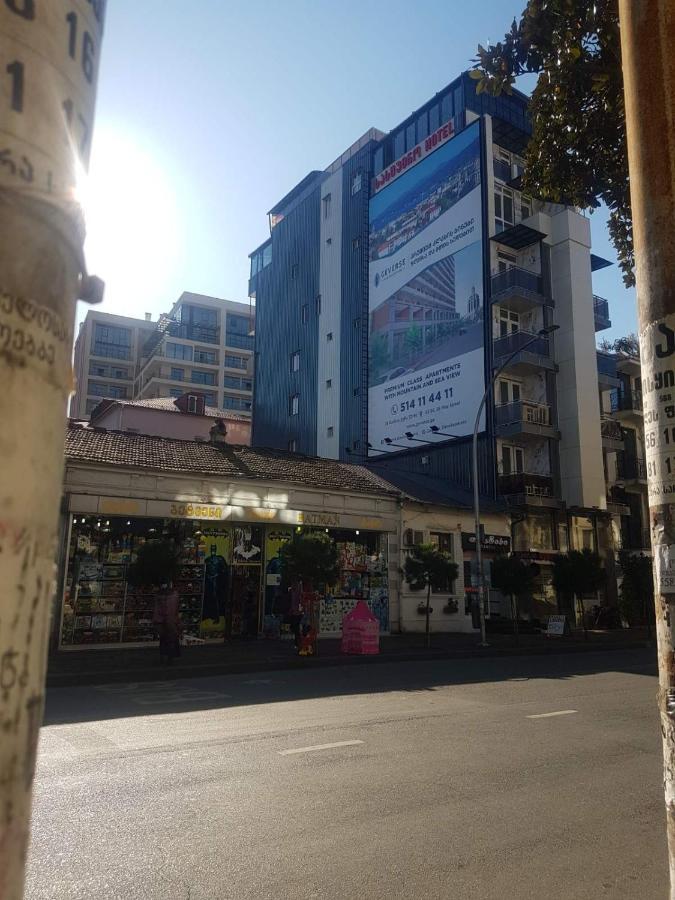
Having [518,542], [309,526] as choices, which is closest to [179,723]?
[309,526]

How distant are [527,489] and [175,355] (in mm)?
52464

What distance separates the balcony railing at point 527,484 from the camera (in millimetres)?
31453

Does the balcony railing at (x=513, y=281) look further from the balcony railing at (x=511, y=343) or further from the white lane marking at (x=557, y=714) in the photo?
the white lane marking at (x=557, y=714)

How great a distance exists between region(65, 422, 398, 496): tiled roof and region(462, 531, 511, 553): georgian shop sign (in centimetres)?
Answer: 384

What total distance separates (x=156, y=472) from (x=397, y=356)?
19.6 m

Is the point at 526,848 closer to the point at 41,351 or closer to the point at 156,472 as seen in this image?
the point at 41,351

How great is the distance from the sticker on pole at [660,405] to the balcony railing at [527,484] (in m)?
29.4

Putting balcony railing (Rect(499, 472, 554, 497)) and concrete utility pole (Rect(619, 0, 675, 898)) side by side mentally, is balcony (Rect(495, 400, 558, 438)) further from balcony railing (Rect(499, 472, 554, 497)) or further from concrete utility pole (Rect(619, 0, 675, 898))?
concrete utility pole (Rect(619, 0, 675, 898))

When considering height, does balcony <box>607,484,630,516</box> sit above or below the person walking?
above

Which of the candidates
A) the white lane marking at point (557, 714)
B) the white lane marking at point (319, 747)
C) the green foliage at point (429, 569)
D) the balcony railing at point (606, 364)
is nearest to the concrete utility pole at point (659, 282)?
the white lane marking at point (319, 747)

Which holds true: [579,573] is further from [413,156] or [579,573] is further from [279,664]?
[413,156]

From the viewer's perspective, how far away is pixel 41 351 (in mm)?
1103

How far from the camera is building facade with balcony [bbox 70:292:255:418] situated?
7544 centimetres

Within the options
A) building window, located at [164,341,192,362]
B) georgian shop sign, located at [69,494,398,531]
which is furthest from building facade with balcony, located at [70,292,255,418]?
georgian shop sign, located at [69,494,398,531]
